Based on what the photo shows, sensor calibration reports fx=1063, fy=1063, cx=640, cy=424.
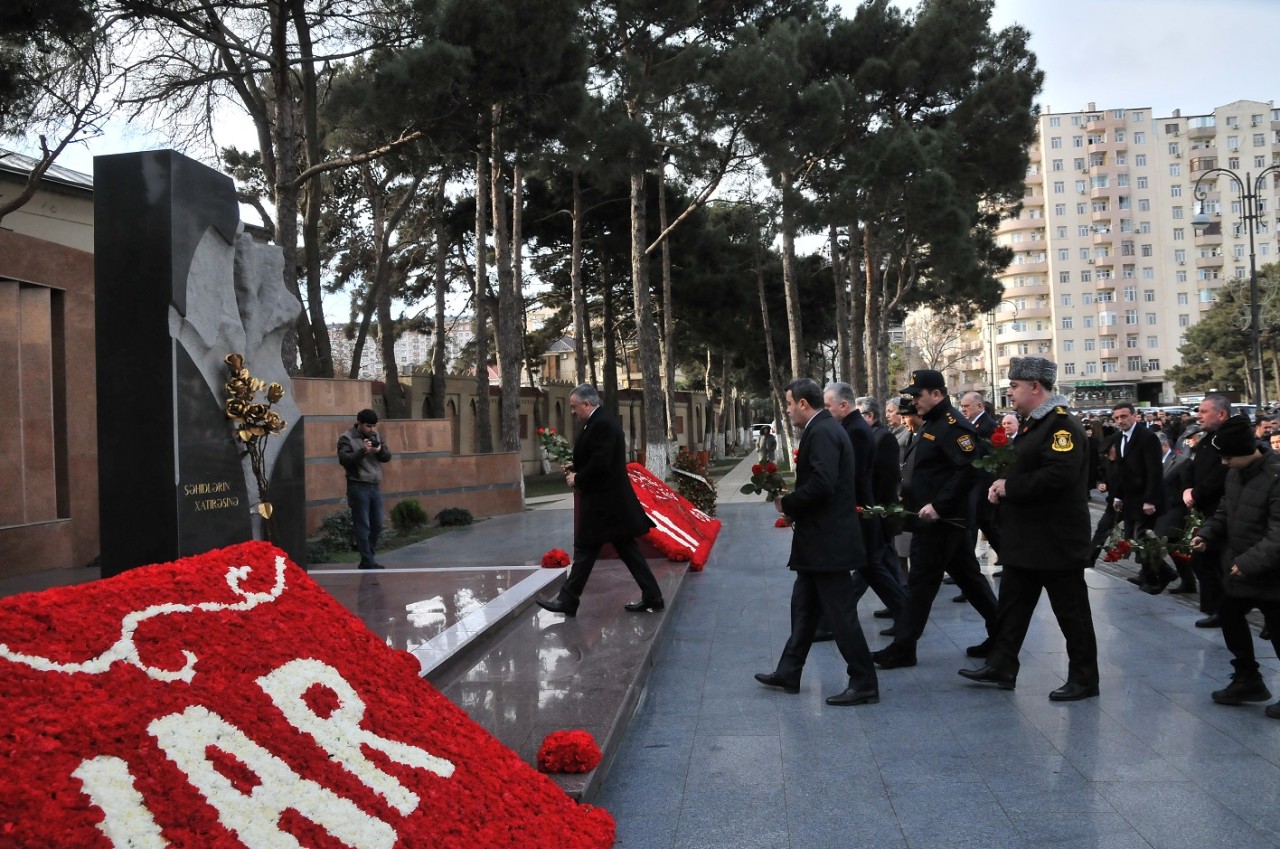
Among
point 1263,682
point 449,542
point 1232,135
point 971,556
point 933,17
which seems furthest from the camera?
point 1232,135

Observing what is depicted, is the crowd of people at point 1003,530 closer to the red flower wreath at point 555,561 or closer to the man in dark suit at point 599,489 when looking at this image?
the man in dark suit at point 599,489

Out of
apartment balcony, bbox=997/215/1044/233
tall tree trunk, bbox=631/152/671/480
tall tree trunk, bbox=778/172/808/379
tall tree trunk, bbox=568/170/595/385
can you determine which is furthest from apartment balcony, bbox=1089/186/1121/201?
tall tree trunk, bbox=631/152/671/480

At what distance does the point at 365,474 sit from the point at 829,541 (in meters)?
5.88

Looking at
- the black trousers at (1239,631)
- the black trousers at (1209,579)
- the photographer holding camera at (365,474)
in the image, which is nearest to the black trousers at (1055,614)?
the black trousers at (1239,631)

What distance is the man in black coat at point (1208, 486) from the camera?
712 centimetres

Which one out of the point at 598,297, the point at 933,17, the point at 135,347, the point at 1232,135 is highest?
the point at 1232,135

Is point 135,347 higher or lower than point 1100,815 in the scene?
higher

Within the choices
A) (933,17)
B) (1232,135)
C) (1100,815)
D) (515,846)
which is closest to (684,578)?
(1100,815)

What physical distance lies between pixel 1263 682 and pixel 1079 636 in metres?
0.98

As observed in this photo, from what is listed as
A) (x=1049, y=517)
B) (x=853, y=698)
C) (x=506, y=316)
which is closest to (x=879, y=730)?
(x=853, y=698)

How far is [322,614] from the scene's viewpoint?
384cm

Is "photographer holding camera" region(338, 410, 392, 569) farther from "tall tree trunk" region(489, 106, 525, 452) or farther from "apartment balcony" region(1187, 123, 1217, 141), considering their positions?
"apartment balcony" region(1187, 123, 1217, 141)

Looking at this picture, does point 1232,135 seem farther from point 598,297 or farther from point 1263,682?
point 1263,682

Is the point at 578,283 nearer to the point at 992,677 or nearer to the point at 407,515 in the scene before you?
→ the point at 407,515
